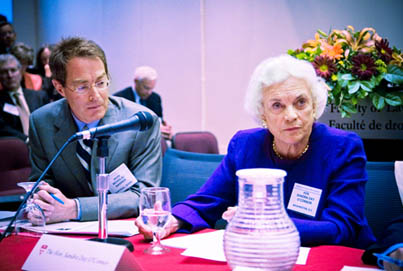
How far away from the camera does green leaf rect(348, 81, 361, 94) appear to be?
2753 millimetres

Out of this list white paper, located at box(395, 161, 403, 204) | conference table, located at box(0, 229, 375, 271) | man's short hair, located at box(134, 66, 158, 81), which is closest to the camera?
conference table, located at box(0, 229, 375, 271)

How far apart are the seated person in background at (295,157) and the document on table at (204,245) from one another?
0.09 m

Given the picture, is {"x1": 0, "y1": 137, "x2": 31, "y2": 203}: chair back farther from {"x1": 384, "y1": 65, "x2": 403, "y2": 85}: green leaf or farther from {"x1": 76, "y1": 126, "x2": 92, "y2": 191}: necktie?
{"x1": 384, "y1": 65, "x2": 403, "y2": 85}: green leaf

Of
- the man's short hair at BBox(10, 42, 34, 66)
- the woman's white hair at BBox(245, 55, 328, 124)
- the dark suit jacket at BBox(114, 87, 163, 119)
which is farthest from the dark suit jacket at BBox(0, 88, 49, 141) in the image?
the woman's white hair at BBox(245, 55, 328, 124)

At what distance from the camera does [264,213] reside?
1.18 metres

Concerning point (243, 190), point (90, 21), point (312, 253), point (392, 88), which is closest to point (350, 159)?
point (312, 253)

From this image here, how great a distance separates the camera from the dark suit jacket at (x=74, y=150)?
7.74 feet

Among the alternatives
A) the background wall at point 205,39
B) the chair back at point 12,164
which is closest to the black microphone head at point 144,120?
the chair back at point 12,164

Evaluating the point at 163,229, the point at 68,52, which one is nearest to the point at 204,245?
the point at 163,229

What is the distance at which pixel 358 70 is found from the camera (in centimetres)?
280

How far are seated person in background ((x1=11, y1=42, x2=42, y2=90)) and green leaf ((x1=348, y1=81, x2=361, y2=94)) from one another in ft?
15.2

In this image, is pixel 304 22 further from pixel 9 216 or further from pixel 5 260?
pixel 5 260

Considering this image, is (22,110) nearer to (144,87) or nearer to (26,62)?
(26,62)

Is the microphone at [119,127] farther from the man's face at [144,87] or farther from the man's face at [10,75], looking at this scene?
the man's face at [144,87]
